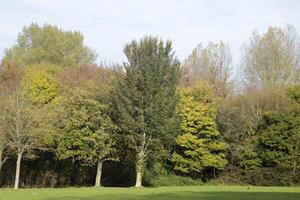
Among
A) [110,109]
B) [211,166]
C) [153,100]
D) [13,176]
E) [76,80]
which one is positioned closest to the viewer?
[153,100]

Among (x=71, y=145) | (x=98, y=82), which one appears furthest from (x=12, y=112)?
(x=98, y=82)

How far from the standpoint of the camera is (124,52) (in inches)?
1639

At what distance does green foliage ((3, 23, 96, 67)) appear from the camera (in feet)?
218

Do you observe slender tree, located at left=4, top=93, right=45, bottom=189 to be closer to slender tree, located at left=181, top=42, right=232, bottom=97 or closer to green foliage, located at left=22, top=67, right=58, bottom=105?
green foliage, located at left=22, top=67, right=58, bottom=105

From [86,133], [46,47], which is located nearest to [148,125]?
[86,133]

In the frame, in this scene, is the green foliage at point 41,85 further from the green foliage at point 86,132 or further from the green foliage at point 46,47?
the green foliage at point 46,47

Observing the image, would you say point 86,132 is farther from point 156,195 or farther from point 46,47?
point 46,47

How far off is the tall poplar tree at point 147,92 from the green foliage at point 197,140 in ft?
13.9

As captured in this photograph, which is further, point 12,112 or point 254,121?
point 254,121

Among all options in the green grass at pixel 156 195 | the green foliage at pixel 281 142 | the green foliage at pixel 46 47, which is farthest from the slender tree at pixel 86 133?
the green foliage at pixel 46 47

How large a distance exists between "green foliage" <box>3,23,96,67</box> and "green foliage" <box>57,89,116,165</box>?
23725 mm

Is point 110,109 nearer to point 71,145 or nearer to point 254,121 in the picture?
point 71,145

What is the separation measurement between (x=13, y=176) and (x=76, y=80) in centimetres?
1275

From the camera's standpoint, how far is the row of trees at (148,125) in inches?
1633
